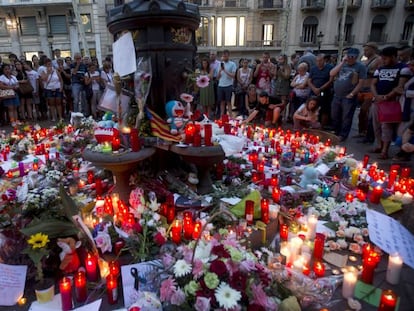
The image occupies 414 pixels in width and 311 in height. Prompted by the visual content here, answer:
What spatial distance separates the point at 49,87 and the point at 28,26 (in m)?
19.8

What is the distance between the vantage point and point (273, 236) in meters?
2.91

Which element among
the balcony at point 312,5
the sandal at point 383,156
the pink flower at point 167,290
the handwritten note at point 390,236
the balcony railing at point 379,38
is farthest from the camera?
the balcony railing at point 379,38

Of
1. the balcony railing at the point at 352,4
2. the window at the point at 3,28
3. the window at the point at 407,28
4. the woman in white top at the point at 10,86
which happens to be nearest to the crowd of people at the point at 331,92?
the woman in white top at the point at 10,86

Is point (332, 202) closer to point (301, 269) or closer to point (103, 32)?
point (301, 269)

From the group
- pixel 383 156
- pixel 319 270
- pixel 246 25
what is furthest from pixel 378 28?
pixel 319 270

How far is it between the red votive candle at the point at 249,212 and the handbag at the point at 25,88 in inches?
296

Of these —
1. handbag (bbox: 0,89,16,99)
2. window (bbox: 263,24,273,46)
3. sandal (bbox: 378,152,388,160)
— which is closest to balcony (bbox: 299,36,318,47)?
window (bbox: 263,24,273,46)

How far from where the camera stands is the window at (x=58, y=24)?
75.6 ft

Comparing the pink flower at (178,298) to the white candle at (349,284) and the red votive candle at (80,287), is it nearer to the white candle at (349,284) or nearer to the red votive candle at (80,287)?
the red votive candle at (80,287)

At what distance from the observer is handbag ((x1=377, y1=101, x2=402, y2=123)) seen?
4.93 m

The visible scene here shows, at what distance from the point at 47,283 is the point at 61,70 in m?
7.72

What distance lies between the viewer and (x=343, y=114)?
20.0 feet

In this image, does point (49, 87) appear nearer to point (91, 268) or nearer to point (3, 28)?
point (91, 268)

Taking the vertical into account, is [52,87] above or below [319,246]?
above
